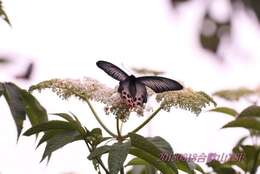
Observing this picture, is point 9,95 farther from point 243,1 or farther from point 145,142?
point 243,1

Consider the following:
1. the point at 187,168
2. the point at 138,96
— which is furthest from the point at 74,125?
the point at 187,168

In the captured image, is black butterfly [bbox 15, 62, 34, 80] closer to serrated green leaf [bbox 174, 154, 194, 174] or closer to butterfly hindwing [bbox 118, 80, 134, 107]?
butterfly hindwing [bbox 118, 80, 134, 107]

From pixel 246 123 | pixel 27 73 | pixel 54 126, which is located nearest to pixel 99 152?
pixel 54 126

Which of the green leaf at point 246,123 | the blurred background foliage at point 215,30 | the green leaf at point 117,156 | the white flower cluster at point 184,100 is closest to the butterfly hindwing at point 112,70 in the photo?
the white flower cluster at point 184,100

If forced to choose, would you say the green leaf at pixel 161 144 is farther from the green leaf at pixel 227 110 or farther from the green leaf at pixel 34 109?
the green leaf at pixel 227 110

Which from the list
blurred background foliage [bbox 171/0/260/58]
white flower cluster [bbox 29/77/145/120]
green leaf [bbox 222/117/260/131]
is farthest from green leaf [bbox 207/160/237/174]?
blurred background foliage [bbox 171/0/260/58]

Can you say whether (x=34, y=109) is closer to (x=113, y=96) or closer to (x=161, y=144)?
(x=113, y=96)

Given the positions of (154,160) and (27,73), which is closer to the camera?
(154,160)
